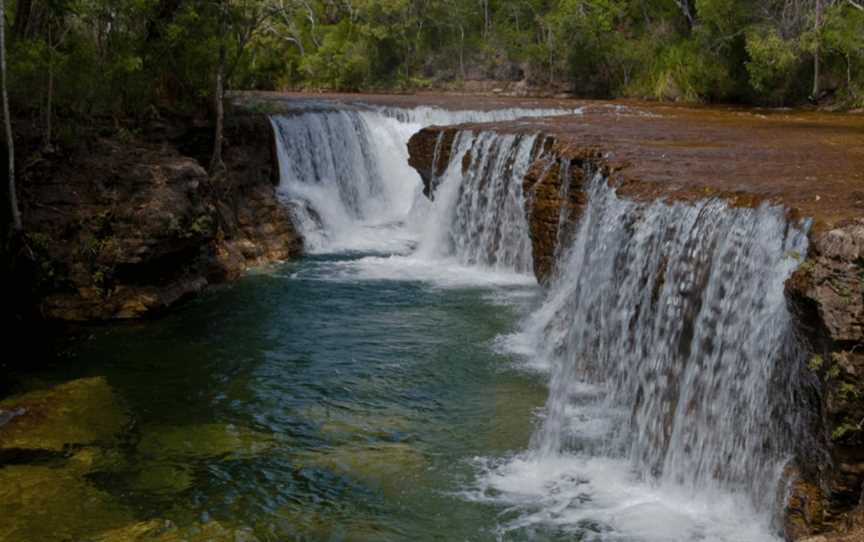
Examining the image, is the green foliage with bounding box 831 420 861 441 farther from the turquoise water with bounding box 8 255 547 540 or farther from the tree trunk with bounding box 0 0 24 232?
the tree trunk with bounding box 0 0 24 232

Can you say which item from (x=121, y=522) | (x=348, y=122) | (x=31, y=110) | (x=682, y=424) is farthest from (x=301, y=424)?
(x=348, y=122)

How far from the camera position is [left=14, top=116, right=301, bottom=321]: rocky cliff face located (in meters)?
12.4

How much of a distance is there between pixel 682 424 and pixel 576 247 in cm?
379

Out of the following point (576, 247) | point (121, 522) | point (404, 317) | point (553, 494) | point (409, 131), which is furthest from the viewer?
point (409, 131)

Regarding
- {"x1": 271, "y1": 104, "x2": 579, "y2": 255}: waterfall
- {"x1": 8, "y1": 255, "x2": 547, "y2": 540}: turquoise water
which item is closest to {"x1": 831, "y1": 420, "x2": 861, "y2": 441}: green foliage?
{"x1": 8, "y1": 255, "x2": 547, "y2": 540}: turquoise water

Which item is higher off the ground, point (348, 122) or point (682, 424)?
point (348, 122)

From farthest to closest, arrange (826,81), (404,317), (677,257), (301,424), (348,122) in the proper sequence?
(826,81) → (348,122) → (404,317) → (301,424) → (677,257)

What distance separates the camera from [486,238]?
51.4 ft

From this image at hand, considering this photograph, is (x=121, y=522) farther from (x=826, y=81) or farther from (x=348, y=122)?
(x=826, y=81)

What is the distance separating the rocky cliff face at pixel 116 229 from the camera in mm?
12430

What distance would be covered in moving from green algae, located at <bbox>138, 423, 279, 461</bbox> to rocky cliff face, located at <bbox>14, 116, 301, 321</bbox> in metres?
4.38

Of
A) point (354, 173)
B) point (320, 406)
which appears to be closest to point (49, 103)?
point (320, 406)

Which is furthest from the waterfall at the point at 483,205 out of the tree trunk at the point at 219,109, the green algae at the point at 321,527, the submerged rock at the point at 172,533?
the submerged rock at the point at 172,533

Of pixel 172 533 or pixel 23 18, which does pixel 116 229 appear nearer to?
pixel 23 18
